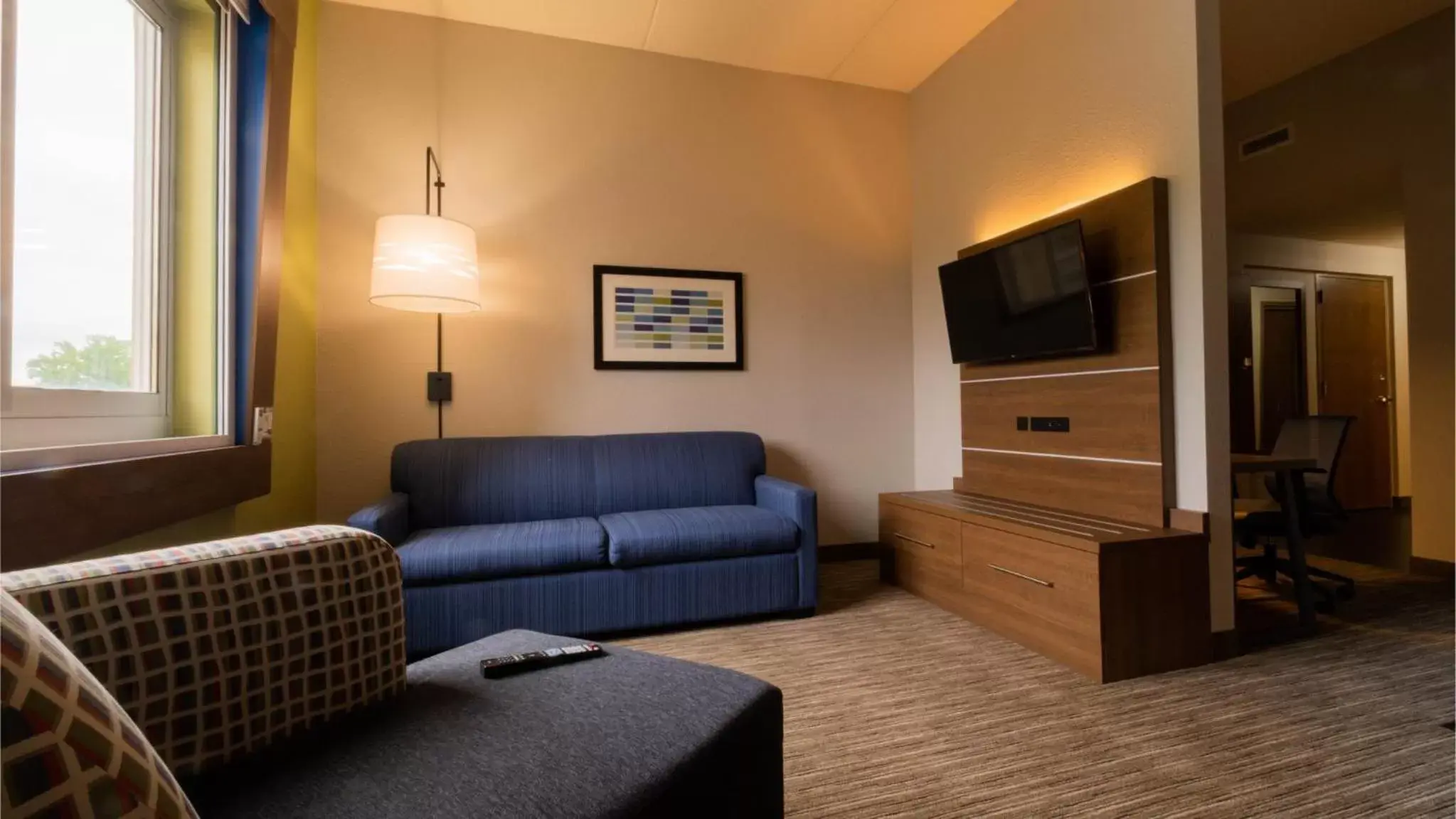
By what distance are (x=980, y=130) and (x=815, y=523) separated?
2.41 m

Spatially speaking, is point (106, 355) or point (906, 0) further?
point (906, 0)

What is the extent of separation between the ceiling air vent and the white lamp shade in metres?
5.31

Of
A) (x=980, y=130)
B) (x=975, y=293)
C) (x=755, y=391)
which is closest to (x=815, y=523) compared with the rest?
(x=755, y=391)

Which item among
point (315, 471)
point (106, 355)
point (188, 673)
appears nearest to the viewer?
point (188, 673)

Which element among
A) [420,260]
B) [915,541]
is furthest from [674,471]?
[420,260]

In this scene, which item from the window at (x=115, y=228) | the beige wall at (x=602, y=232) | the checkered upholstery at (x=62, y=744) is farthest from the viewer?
the beige wall at (x=602, y=232)

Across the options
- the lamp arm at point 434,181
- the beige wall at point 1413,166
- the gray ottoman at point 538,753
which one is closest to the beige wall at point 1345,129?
the beige wall at point 1413,166

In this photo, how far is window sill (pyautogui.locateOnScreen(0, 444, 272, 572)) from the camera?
3.46ft

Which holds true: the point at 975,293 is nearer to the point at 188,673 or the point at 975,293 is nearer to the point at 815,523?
the point at 815,523

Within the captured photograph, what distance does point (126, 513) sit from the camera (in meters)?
1.33

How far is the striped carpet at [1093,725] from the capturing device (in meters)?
1.40

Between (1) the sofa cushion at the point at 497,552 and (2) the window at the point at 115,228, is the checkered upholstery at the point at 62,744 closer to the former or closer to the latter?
(2) the window at the point at 115,228

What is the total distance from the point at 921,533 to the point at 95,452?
116 inches

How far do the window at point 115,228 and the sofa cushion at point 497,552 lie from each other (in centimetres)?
75
